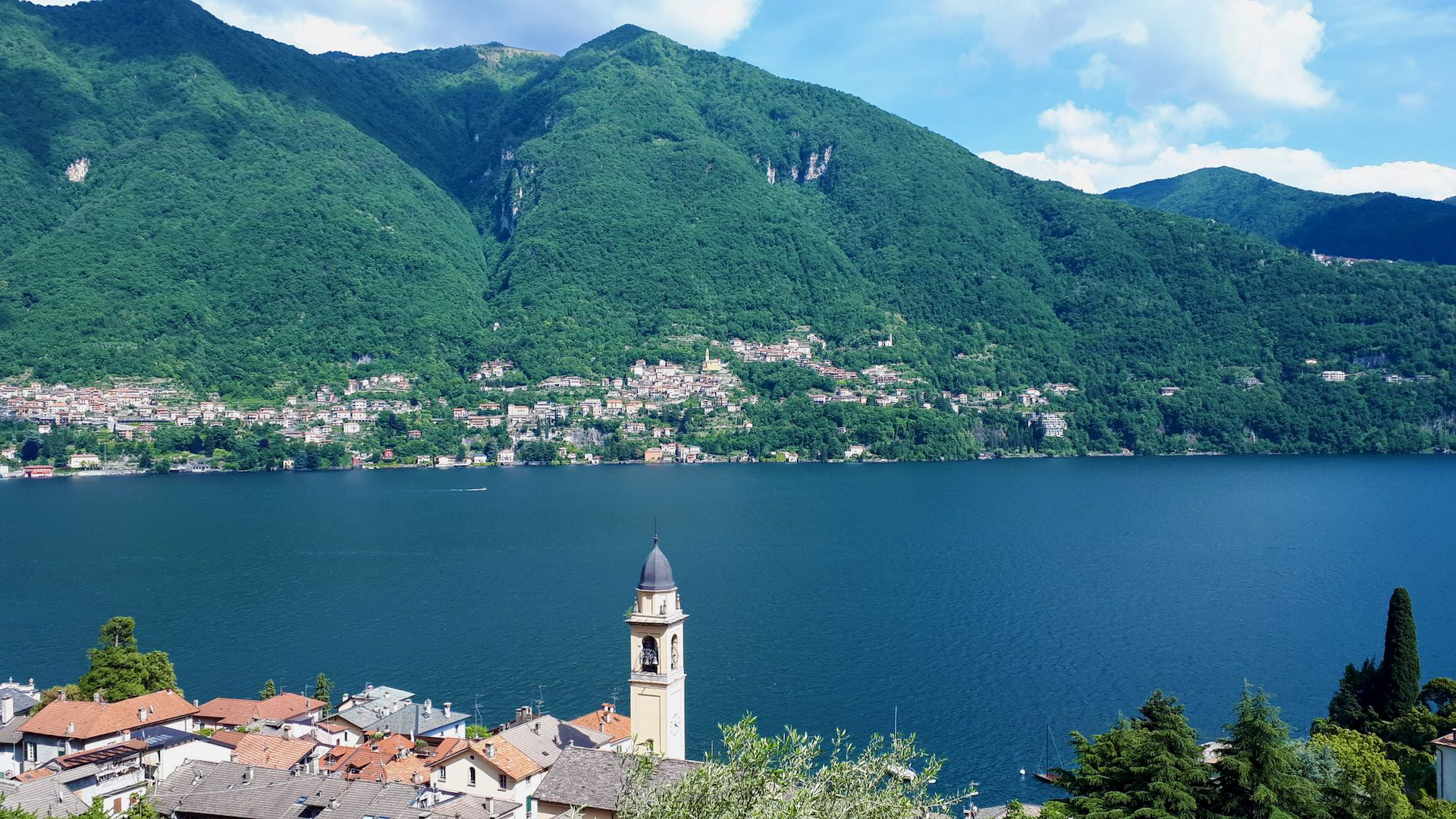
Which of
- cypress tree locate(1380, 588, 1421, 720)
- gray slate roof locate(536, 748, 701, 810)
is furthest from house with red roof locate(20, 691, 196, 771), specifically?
cypress tree locate(1380, 588, 1421, 720)

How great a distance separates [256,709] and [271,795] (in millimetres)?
10629

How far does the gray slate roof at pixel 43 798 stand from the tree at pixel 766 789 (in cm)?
1405

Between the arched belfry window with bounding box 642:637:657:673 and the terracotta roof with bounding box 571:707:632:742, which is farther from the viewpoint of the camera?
the terracotta roof with bounding box 571:707:632:742

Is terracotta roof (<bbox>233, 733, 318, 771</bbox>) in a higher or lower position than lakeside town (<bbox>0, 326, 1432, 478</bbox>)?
lower

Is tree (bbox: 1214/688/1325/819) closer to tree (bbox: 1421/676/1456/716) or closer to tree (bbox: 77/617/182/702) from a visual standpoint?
tree (bbox: 1421/676/1456/716)

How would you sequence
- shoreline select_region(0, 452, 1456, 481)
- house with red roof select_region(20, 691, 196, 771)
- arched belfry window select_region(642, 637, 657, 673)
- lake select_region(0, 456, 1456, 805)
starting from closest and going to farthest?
arched belfry window select_region(642, 637, 657, 673)
house with red roof select_region(20, 691, 196, 771)
lake select_region(0, 456, 1456, 805)
shoreline select_region(0, 452, 1456, 481)

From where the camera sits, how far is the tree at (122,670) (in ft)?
106

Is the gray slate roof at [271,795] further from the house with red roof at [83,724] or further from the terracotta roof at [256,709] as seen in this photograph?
the terracotta roof at [256,709]

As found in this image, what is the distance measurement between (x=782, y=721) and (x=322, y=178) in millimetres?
177173

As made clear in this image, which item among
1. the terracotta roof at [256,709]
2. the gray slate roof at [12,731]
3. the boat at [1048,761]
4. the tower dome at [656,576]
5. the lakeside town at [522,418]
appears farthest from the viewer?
the lakeside town at [522,418]

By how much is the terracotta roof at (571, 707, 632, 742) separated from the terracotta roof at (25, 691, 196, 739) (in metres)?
10.3

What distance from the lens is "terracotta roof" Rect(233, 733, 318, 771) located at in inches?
1057

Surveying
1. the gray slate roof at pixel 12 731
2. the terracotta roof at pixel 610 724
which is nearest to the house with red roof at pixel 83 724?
the gray slate roof at pixel 12 731

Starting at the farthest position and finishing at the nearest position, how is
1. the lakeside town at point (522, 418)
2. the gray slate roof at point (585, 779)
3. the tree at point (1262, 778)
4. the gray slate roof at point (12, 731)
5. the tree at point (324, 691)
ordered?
the lakeside town at point (522, 418), the tree at point (324, 691), the gray slate roof at point (12, 731), the gray slate roof at point (585, 779), the tree at point (1262, 778)
